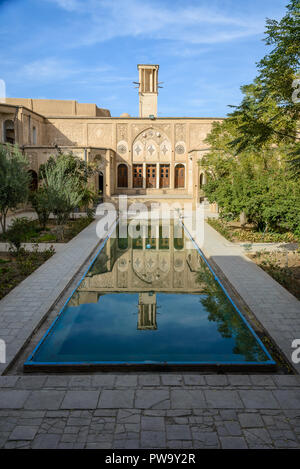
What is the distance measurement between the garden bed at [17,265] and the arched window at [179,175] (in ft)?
68.5

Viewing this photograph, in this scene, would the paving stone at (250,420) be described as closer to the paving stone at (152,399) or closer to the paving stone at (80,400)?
A: the paving stone at (152,399)

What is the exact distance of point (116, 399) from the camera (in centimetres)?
379

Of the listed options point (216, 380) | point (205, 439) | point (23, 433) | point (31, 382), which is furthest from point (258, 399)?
point (31, 382)

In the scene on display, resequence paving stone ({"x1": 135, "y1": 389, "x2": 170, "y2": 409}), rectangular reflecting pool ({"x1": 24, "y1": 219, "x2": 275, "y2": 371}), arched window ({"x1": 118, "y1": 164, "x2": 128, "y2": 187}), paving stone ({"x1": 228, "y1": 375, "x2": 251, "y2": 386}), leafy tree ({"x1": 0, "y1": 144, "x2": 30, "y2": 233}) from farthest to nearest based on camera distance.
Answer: arched window ({"x1": 118, "y1": 164, "x2": 128, "y2": 187}) < leafy tree ({"x1": 0, "y1": 144, "x2": 30, "y2": 233}) < rectangular reflecting pool ({"x1": 24, "y1": 219, "x2": 275, "y2": 371}) < paving stone ({"x1": 228, "y1": 375, "x2": 251, "y2": 386}) < paving stone ({"x1": 135, "y1": 389, "x2": 170, "y2": 409})

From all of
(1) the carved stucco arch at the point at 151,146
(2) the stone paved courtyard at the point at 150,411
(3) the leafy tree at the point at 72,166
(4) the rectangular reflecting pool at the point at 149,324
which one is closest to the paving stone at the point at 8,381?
(2) the stone paved courtyard at the point at 150,411

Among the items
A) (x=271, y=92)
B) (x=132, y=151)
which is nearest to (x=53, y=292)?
(x=271, y=92)

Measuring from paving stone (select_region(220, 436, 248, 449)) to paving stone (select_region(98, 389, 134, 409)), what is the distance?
0.99 meters

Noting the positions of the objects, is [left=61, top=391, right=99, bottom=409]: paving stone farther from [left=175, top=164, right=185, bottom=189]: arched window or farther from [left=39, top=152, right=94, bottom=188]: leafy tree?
[left=175, top=164, right=185, bottom=189]: arched window

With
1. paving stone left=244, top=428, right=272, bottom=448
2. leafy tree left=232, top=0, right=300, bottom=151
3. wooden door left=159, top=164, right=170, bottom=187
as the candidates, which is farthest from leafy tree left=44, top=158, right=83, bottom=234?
wooden door left=159, top=164, right=170, bottom=187

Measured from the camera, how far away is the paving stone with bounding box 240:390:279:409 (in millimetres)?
3686

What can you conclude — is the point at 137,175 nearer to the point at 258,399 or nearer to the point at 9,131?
the point at 9,131

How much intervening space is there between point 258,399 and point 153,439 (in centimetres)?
128

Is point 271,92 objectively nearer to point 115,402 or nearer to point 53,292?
point 53,292

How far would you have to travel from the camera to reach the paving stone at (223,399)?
3.70 meters
